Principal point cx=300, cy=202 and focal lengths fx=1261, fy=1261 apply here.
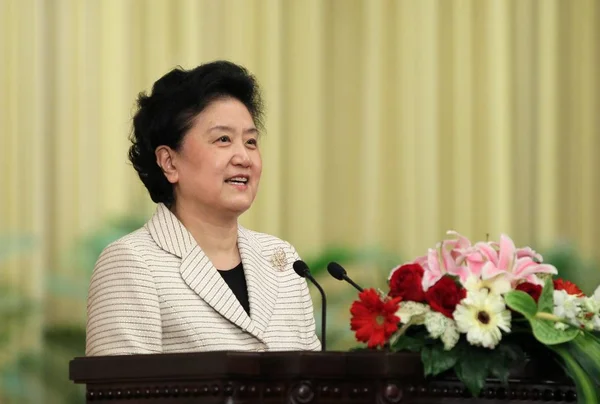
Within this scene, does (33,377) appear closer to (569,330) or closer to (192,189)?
(192,189)

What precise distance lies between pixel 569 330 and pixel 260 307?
3.12 ft

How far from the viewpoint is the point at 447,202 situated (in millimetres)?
5742

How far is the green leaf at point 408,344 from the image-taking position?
7.68 feet

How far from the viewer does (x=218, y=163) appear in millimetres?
3168

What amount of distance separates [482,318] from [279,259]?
108 cm

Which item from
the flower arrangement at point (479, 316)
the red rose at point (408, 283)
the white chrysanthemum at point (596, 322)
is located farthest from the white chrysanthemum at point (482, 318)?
the white chrysanthemum at point (596, 322)

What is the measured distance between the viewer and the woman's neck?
3.21 m

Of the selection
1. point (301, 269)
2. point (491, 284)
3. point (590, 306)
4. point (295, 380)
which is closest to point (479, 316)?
point (491, 284)

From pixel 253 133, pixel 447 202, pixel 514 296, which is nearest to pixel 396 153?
pixel 447 202

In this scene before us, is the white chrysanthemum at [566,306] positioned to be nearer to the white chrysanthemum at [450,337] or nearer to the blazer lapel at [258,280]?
the white chrysanthemum at [450,337]

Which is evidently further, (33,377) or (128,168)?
(128,168)

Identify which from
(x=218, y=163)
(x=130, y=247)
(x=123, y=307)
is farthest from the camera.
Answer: (x=218, y=163)

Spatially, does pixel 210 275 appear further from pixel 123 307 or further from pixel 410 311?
pixel 410 311

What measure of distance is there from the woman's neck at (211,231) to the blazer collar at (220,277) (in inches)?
1.7
